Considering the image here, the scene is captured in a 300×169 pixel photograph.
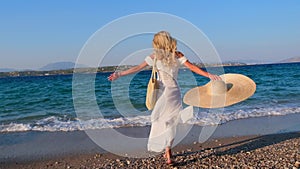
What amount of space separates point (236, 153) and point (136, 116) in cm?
515

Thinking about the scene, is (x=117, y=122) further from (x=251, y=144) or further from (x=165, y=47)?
(x=165, y=47)

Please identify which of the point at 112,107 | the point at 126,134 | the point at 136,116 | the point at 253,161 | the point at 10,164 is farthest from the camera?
the point at 112,107

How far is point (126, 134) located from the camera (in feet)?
28.7

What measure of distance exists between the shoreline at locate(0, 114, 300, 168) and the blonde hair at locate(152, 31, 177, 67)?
2065 mm

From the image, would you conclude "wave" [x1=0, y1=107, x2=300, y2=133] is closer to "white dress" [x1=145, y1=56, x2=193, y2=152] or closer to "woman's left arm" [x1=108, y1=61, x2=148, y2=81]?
"white dress" [x1=145, y1=56, x2=193, y2=152]

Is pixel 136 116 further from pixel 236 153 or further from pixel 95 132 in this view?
pixel 236 153

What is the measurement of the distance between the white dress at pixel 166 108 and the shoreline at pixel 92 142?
42.3 inches

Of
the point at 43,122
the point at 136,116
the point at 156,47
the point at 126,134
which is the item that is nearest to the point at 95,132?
the point at 126,134

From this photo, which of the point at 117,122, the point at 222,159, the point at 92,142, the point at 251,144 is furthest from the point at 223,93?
the point at 117,122

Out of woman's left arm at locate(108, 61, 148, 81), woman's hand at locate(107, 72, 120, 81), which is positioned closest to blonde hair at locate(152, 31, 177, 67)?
woman's left arm at locate(108, 61, 148, 81)

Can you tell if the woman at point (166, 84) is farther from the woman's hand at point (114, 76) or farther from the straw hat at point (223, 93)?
the straw hat at point (223, 93)

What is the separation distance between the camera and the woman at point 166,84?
5.12m

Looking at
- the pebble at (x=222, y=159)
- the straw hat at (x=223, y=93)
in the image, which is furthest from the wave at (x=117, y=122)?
the straw hat at (x=223, y=93)

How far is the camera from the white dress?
521 centimetres
